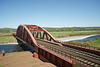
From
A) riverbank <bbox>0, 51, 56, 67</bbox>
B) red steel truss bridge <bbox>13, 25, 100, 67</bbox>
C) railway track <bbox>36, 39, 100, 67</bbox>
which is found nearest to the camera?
railway track <bbox>36, 39, 100, 67</bbox>

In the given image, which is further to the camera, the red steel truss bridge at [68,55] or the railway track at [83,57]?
the red steel truss bridge at [68,55]

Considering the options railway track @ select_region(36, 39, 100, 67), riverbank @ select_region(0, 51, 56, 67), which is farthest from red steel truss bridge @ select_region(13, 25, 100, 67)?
riverbank @ select_region(0, 51, 56, 67)

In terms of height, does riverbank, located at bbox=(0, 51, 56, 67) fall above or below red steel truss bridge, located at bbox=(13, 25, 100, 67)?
below

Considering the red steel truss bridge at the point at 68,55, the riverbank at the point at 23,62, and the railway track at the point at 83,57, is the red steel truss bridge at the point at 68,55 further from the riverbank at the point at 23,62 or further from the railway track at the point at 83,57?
the riverbank at the point at 23,62

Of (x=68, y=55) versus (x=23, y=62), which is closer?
(x=68, y=55)

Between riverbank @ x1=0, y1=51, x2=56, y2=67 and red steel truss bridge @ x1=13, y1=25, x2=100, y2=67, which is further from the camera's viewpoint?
riverbank @ x1=0, y1=51, x2=56, y2=67

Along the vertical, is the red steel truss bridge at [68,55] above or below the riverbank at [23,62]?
above

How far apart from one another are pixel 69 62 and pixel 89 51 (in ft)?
23.8

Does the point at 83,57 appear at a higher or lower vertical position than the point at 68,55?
higher

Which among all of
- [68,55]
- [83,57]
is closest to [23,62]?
[68,55]

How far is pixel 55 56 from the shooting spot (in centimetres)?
1242

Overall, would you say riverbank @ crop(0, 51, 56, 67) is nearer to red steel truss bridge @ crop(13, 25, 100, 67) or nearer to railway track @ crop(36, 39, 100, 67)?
red steel truss bridge @ crop(13, 25, 100, 67)

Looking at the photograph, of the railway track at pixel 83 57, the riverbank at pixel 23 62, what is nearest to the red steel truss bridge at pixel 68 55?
the railway track at pixel 83 57

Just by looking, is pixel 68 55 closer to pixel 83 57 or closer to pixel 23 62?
pixel 83 57
